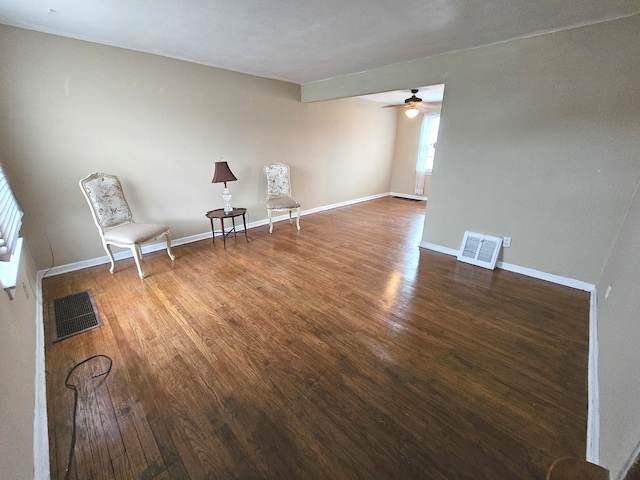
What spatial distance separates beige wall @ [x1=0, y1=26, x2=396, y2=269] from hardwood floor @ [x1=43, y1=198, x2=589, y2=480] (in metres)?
0.84

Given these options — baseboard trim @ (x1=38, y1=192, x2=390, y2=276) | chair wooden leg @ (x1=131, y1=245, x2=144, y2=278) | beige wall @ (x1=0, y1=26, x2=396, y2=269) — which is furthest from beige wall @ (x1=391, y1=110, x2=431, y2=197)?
chair wooden leg @ (x1=131, y1=245, x2=144, y2=278)

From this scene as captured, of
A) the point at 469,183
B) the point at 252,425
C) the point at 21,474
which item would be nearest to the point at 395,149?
the point at 469,183

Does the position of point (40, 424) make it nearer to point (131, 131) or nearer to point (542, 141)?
point (131, 131)

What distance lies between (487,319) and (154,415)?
2.49 m

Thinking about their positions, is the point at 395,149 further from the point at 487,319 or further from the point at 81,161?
the point at 81,161

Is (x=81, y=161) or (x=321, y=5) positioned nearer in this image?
(x=321, y=5)

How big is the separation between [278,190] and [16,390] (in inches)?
145

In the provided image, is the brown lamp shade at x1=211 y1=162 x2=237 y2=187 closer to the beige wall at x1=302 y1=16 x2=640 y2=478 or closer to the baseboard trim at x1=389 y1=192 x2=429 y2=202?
the beige wall at x1=302 y1=16 x2=640 y2=478

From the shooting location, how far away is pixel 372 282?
2.82 meters

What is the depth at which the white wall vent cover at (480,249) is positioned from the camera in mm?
3096

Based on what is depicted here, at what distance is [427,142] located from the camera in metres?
6.58

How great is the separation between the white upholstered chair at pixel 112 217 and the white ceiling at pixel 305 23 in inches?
54.5

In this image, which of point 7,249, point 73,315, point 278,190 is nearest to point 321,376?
point 7,249

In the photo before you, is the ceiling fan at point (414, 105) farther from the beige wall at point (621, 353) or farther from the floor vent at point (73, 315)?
the floor vent at point (73, 315)
